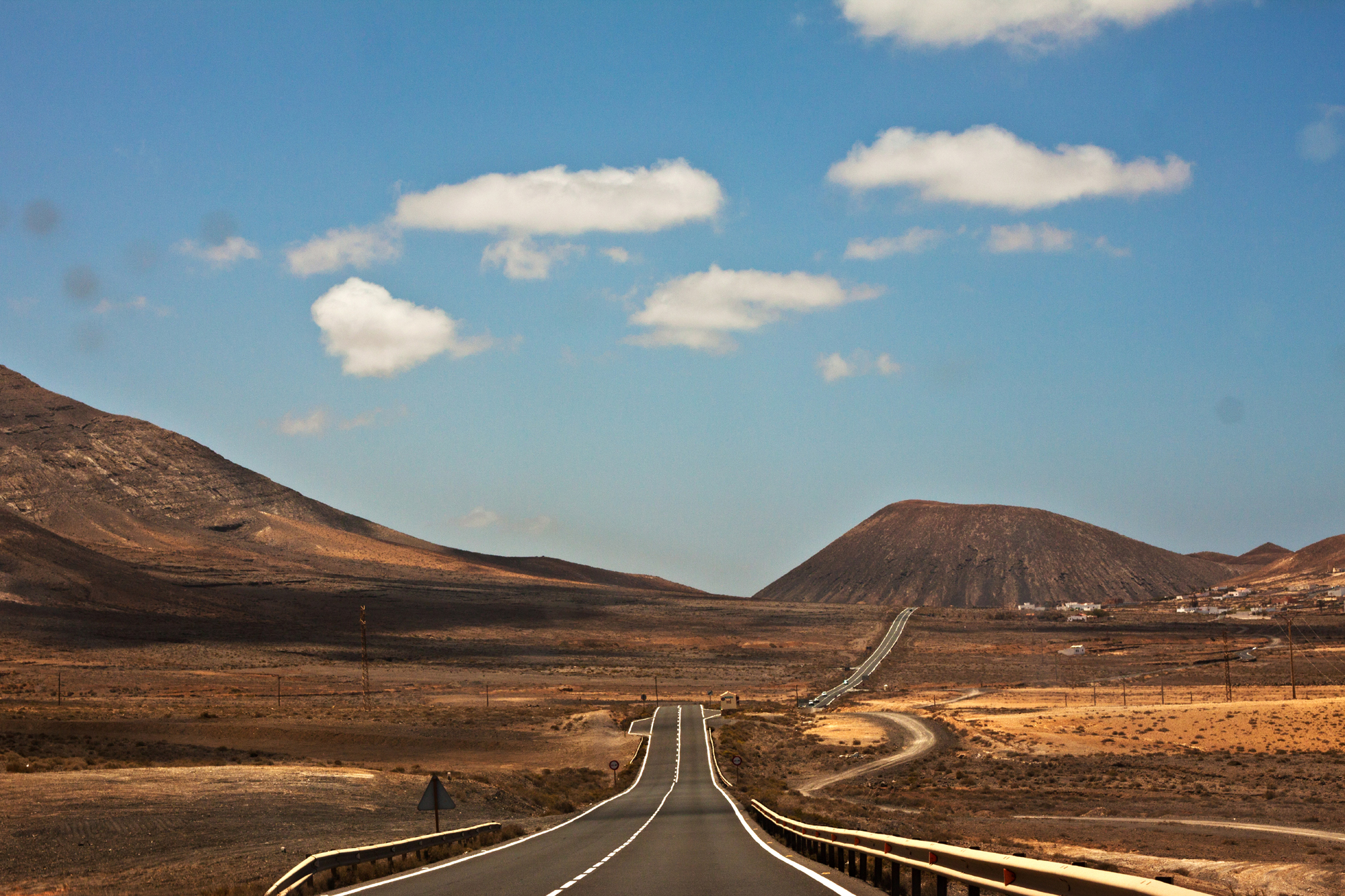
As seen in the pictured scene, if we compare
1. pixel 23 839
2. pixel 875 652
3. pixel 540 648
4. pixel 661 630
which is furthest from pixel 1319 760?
pixel 661 630

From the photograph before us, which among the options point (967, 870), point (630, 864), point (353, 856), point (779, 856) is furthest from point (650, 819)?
point (967, 870)

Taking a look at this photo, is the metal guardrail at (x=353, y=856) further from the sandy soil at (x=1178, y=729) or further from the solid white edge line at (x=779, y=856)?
the sandy soil at (x=1178, y=729)

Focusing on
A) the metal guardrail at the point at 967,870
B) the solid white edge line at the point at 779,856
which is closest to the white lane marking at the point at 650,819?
the solid white edge line at the point at 779,856

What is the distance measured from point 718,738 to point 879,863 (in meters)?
57.2

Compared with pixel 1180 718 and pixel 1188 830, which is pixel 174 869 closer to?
pixel 1188 830

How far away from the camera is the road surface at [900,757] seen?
2175 inches

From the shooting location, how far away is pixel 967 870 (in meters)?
9.41

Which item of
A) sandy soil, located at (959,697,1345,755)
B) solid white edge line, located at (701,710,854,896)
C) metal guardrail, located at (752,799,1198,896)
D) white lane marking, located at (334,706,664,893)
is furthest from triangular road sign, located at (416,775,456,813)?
sandy soil, located at (959,697,1345,755)

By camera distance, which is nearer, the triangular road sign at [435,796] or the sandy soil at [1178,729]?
the triangular road sign at [435,796]

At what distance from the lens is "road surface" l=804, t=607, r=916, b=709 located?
334 ft

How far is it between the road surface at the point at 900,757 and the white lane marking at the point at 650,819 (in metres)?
6.64

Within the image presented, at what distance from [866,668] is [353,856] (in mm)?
124676

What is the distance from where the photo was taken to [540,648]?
A: 155500 mm

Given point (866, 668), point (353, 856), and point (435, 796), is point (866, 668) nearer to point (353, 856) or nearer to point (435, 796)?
point (435, 796)
